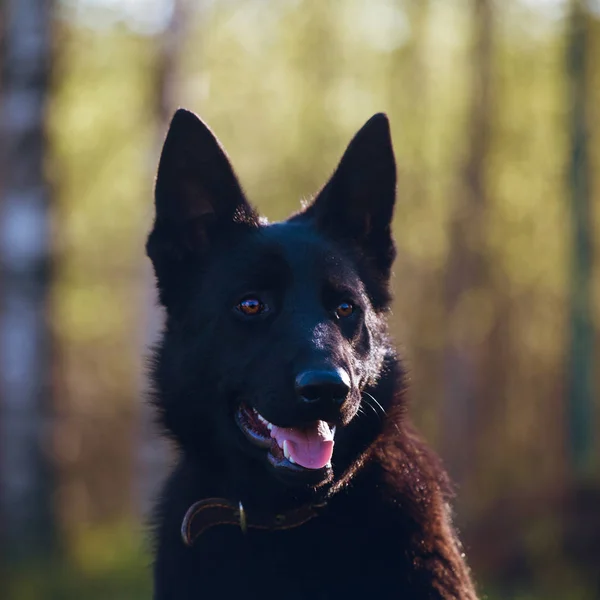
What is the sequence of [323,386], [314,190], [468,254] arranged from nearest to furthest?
[323,386], [468,254], [314,190]

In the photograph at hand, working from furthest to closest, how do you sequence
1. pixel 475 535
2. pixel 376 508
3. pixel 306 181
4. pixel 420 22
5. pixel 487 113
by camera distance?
pixel 306 181 < pixel 420 22 < pixel 487 113 < pixel 475 535 < pixel 376 508

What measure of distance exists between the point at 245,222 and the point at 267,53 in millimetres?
13357

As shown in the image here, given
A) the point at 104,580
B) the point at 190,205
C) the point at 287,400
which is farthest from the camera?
the point at 104,580

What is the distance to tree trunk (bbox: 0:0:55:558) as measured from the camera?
912 cm

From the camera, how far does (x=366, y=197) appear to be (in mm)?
3715

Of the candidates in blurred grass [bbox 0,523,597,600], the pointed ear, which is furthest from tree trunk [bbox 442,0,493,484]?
the pointed ear

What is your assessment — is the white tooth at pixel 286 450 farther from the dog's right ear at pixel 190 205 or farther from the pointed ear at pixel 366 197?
the pointed ear at pixel 366 197

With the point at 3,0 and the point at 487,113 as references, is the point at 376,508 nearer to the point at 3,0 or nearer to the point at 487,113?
the point at 3,0

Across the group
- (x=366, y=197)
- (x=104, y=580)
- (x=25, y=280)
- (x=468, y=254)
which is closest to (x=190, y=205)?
(x=366, y=197)

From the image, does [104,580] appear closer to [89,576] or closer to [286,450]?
[89,576]

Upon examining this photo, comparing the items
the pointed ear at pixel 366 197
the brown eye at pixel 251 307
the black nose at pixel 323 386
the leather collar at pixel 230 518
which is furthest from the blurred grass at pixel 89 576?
the black nose at pixel 323 386

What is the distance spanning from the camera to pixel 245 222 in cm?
364

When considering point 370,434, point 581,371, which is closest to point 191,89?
point 581,371

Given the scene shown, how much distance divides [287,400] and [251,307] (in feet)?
1.55
